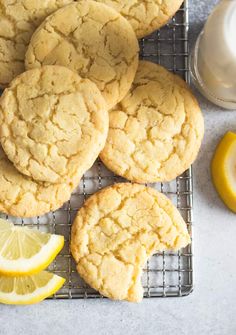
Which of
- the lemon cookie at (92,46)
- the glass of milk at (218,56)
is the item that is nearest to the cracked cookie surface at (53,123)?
the lemon cookie at (92,46)

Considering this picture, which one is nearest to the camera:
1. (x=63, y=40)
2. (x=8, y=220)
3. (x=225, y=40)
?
(x=225, y=40)

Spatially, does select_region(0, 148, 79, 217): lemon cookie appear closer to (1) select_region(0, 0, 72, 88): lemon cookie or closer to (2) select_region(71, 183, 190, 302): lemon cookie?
(2) select_region(71, 183, 190, 302): lemon cookie

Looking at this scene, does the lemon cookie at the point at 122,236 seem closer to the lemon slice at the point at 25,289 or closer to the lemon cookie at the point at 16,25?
the lemon slice at the point at 25,289

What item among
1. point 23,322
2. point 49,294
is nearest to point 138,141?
point 49,294

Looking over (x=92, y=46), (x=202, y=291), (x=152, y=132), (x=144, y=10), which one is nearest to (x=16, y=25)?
(x=92, y=46)

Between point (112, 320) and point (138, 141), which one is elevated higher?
point (138, 141)

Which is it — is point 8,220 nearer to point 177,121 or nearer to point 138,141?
point 138,141
